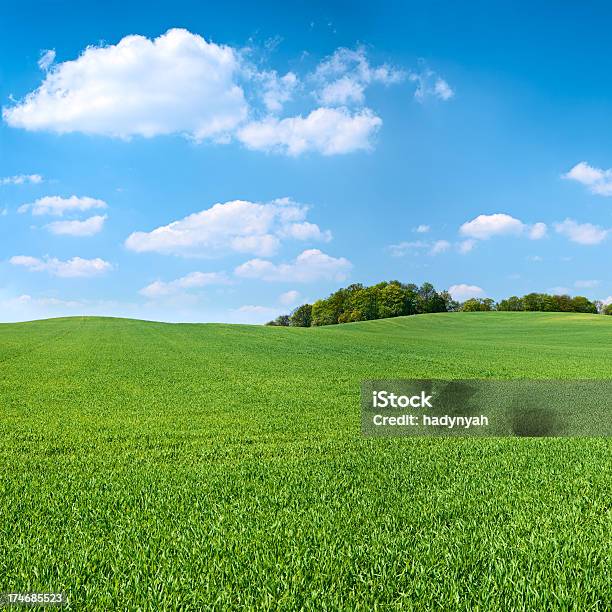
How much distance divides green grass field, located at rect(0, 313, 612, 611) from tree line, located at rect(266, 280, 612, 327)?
292 feet

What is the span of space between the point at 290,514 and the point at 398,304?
95573 millimetres

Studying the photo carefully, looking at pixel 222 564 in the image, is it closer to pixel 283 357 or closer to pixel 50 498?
pixel 50 498

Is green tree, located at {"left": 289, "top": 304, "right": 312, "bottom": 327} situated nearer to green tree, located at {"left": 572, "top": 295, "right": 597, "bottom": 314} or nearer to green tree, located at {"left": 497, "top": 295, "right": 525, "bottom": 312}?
green tree, located at {"left": 497, "top": 295, "right": 525, "bottom": 312}

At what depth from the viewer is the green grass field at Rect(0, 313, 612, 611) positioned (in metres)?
3.77

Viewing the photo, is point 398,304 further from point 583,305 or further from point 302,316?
point 583,305

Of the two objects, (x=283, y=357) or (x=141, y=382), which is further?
(x=283, y=357)

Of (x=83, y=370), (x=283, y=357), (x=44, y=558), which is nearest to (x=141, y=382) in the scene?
(x=83, y=370)

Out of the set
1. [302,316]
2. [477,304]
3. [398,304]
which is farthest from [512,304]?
[302,316]

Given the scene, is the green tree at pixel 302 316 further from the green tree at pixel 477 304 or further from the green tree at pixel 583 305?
the green tree at pixel 583 305

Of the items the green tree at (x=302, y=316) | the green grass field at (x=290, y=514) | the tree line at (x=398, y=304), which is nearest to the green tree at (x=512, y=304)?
the tree line at (x=398, y=304)

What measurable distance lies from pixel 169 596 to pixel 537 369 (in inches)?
827

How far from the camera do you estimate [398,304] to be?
98938 mm

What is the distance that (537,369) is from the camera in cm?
2170

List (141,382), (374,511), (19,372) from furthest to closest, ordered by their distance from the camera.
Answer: (19,372) → (141,382) → (374,511)
